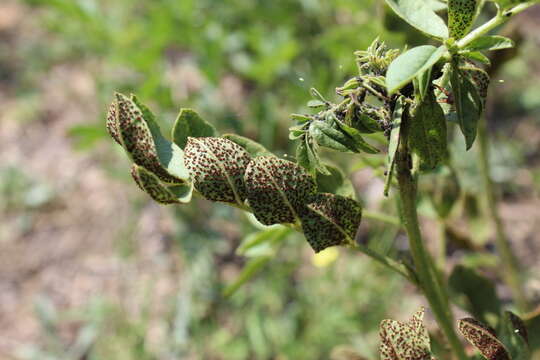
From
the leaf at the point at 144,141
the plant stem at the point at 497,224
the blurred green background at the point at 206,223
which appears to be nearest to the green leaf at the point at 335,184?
the leaf at the point at 144,141

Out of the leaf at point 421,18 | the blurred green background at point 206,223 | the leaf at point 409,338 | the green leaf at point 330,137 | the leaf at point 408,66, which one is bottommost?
the blurred green background at point 206,223

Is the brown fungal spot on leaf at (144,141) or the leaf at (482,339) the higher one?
the brown fungal spot on leaf at (144,141)

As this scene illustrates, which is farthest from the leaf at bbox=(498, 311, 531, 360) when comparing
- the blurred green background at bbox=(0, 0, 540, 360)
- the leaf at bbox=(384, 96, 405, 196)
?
the blurred green background at bbox=(0, 0, 540, 360)

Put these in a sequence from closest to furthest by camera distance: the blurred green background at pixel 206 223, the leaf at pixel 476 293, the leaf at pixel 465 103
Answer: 1. the leaf at pixel 465 103
2. the leaf at pixel 476 293
3. the blurred green background at pixel 206 223

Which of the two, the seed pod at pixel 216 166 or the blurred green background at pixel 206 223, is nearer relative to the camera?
the seed pod at pixel 216 166

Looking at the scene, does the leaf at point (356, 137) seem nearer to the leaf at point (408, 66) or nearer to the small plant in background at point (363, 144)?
the small plant in background at point (363, 144)

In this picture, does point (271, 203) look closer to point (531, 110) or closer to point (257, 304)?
point (257, 304)

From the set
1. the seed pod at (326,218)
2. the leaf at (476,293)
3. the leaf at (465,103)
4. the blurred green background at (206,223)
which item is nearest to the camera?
the leaf at (465,103)
